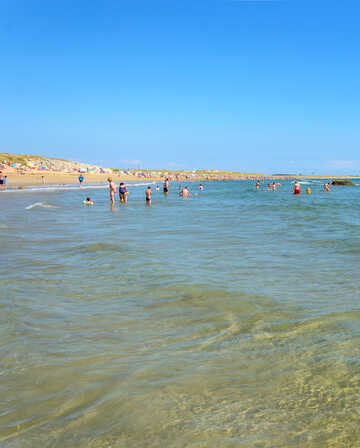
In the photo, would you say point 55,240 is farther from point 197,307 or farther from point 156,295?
point 197,307

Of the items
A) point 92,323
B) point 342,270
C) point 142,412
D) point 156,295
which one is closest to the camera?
point 142,412

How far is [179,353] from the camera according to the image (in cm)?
375

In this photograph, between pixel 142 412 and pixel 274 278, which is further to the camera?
pixel 274 278

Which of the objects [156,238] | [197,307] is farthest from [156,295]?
[156,238]

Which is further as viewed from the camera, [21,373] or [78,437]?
[21,373]

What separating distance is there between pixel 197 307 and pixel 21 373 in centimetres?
256

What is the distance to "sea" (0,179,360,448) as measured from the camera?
2574 millimetres

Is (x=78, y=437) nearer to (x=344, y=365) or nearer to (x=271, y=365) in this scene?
(x=271, y=365)

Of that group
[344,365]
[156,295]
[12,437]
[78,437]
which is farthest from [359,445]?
[156,295]

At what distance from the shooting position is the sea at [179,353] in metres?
2.57

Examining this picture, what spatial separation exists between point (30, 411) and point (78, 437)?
1.81ft

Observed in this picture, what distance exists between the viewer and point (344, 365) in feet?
11.2

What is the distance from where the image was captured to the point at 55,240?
1125 cm

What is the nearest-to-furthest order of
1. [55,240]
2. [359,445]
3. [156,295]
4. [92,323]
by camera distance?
[359,445] < [92,323] < [156,295] < [55,240]
